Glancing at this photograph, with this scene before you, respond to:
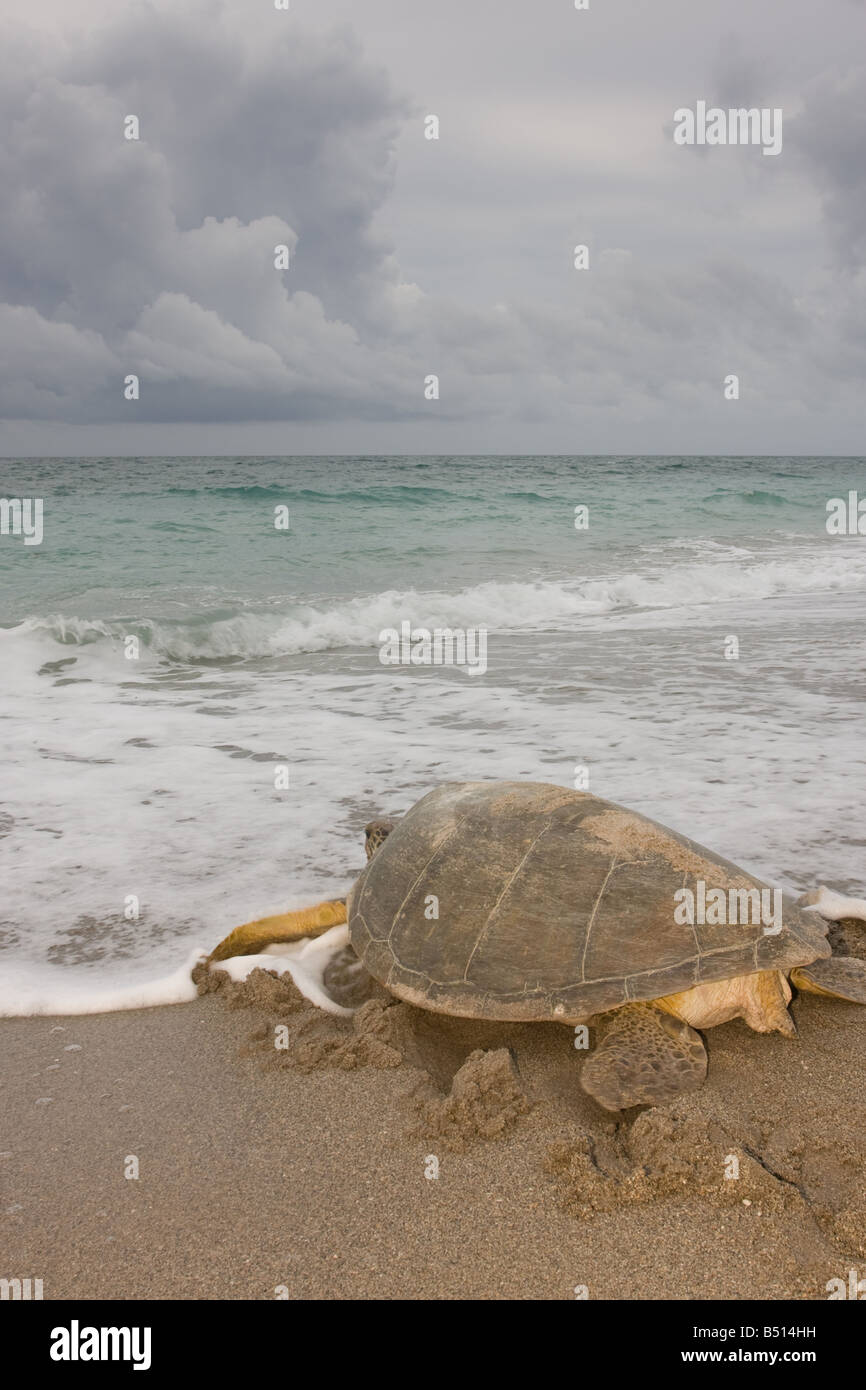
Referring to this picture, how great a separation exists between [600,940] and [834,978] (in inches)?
32.2

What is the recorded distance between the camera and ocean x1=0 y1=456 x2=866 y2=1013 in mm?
3949

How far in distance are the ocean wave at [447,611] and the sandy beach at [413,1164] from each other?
747cm

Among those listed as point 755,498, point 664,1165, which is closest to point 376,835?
point 664,1165

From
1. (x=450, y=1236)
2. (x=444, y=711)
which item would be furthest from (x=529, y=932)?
(x=444, y=711)

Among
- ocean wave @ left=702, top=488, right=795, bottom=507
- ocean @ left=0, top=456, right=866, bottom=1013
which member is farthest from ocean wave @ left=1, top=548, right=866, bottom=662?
ocean wave @ left=702, top=488, right=795, bottom=507

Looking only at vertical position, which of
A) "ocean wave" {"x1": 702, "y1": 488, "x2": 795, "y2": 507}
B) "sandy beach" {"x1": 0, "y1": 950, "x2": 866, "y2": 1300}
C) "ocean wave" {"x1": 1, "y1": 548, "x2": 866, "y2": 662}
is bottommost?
"sandy beach" {"x1": 0, "y1": 950, "x2": 866, "y2": 1300}

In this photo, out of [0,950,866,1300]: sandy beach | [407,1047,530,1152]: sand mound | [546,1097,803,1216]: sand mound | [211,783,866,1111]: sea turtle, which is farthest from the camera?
[211,783,866,1111]: sea turtle

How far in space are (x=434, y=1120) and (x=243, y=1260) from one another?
2.01 feet

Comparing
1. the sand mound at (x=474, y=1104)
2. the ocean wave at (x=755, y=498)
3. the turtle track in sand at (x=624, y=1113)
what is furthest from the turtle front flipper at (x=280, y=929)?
the ocean wave at (x=755, y=498)

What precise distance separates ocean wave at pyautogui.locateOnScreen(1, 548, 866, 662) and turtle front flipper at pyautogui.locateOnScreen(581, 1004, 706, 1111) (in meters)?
7.86

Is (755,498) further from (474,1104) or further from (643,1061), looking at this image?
(474,1104)

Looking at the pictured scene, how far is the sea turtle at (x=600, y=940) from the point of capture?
101 inches

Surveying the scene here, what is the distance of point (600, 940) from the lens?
2611mm

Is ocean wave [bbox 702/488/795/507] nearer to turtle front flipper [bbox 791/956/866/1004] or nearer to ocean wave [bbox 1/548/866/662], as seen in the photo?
ocean wave [bbox 1/548/866/662]
